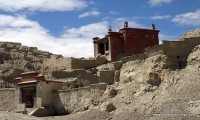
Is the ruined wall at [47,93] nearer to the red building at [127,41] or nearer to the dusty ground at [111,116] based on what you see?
the dusty ground at [111,116]

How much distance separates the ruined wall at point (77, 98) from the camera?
1198 inches

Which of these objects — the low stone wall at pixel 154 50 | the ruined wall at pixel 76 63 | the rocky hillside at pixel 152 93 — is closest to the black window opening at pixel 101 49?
the ruined wall at pixel 76 63

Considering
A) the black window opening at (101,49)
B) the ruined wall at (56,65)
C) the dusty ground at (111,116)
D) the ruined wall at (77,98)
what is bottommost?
the dusty ground at (111,116)

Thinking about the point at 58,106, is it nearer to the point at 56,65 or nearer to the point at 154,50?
the point at 56,65

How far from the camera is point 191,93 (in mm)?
23625

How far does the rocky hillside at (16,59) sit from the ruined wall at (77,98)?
42.0 ft

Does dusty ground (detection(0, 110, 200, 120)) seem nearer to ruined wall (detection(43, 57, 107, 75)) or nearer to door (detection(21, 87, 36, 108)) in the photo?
door (detection(21, 87, 36, 108))

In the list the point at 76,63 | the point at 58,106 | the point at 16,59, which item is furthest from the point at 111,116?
the point at 16,59

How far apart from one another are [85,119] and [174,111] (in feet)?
24.0

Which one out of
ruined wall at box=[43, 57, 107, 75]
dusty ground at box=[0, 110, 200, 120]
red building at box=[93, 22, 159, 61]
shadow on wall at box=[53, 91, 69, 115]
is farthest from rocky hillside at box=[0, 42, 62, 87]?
dusty ground at box=[0, 110, 200, 120]

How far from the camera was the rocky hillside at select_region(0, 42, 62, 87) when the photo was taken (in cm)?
4569

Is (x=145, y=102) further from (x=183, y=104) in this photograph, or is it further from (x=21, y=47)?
(x=21, y=47)

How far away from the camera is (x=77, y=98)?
32188 millimetres

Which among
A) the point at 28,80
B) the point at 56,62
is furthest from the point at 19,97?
the point at 56,62
